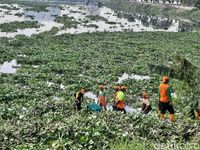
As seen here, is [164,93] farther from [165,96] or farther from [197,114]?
[197,114]

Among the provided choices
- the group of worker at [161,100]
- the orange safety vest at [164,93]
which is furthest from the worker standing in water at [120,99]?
the orange safety vest at [164,93]

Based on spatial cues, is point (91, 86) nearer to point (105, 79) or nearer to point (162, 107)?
point (105, 79)

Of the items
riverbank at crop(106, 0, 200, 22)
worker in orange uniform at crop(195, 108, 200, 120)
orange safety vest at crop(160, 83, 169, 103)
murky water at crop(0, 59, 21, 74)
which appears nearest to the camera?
orange safety vest at crop(160, 83, 169, 103)

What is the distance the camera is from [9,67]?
48781 millimetres

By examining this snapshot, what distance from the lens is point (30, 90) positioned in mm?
36438

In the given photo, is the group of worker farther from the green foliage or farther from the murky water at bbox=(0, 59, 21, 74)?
A: the murky water at bbox=(0, 59, 21, 74)

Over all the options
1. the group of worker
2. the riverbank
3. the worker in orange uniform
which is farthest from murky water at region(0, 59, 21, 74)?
the riverbank

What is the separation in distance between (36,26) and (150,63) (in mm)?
44060

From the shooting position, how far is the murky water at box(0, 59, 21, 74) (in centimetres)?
4631

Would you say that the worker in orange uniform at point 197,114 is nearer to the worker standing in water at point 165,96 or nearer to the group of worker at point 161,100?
the group of worker at point 161,100

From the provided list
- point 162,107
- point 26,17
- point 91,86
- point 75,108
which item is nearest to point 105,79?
point 91,86

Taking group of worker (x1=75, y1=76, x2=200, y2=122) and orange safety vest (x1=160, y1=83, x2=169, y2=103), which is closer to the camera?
orange safety vest (x1=160, y1=83, x2=169, y2=103)

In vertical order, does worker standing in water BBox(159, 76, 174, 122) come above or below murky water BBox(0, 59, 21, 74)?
above

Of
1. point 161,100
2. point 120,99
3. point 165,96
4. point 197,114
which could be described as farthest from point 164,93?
point 197,114
